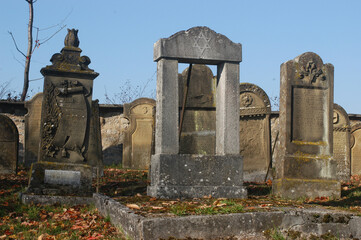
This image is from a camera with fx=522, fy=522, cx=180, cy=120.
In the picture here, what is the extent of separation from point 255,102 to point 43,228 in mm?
8312

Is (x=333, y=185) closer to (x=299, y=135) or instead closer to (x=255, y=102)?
(x=299, y=135)

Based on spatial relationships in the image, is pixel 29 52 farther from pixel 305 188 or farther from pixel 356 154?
pixel 305 188

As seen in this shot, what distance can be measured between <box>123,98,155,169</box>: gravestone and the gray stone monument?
8202 millimetres

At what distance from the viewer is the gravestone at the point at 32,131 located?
49.5ft

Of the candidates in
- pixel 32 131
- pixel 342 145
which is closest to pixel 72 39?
pixel 32 131

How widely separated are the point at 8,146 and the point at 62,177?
4.45 metres

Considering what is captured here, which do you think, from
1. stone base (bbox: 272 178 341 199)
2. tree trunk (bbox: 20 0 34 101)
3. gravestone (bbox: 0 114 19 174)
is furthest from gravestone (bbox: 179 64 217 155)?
tree trunk (bbox: 20 0 34 101)

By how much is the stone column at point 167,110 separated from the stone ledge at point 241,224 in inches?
86.8

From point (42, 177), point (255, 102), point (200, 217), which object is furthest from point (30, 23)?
point (200, 217)

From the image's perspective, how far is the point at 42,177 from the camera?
28.4 feet

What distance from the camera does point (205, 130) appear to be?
34.8 feet

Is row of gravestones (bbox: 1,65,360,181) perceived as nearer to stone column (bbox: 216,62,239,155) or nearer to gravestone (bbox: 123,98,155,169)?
gravestone (bbox: 123,98,155,169)

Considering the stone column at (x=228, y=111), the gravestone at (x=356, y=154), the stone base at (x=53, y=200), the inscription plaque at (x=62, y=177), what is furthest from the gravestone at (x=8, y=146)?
the gravestone at (x=356, y=154)

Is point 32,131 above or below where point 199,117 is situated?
below
